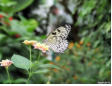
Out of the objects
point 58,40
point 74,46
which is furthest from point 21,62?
point 74,46

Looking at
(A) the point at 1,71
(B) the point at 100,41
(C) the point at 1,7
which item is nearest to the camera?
(A) the point at 1,71

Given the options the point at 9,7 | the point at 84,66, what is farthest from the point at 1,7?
the point at 84,66

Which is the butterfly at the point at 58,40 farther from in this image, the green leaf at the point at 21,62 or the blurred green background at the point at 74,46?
the blurred green background at the point at 74,46

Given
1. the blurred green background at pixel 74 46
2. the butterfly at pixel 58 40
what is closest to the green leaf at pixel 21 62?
the butterfly at pixel 58 40

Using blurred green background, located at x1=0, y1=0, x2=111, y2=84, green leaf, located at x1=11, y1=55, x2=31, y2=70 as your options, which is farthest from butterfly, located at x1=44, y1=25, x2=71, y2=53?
blurred green background, located at x1=0, y1=0, x2=111, y2=84

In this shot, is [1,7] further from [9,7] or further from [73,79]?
[73,79]

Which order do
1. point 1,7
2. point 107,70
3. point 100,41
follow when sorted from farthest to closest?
point 1,7, point 107,70, point 100,41
